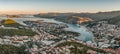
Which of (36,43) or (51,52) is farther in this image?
(36,43)

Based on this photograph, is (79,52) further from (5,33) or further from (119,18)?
(119,18)

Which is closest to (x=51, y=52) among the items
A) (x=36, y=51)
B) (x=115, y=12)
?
(x=36, y=51)

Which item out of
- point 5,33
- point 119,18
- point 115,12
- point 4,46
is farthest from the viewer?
point 115,12

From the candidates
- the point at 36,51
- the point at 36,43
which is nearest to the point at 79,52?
the point at 36,51

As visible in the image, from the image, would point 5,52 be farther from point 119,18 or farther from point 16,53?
point 119,18

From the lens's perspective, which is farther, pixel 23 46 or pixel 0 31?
pixel 0 31

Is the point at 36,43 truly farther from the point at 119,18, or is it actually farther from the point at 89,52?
the point at 119,18

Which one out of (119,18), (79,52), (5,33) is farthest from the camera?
(119,18)

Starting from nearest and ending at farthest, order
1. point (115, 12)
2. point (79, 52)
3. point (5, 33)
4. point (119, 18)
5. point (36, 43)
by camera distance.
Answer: point (79, 52) < point (36, 43) < point (5, 33) < point (119, 18) < point (115, 12)

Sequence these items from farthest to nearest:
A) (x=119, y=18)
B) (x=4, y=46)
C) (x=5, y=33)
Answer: (x=119, y=18) < (x=5, y=33) < (x=4, y=46)
